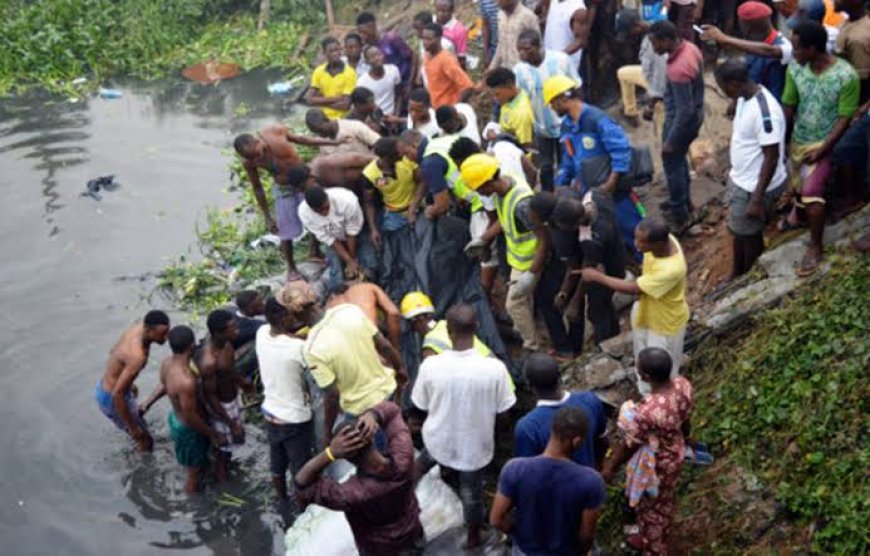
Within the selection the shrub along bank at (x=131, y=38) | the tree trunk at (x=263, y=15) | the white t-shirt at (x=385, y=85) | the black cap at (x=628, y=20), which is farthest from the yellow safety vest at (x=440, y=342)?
the tree trunk at (x=263, y=15)

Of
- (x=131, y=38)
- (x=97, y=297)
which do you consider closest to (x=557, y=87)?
(x=97, y=297)

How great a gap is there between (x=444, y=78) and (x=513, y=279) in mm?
3065

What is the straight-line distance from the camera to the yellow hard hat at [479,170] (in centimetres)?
655

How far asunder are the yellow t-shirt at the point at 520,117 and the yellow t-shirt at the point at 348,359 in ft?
8.58

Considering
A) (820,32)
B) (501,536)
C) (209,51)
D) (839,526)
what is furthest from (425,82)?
(209,51)

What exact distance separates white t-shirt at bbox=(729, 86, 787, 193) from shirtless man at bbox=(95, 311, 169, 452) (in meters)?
4.29

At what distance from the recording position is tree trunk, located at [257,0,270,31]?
16.9 m

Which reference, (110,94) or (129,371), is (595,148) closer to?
(129,371)

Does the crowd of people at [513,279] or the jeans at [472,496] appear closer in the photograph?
the crowd of people at [513,279]

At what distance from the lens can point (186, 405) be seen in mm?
6613

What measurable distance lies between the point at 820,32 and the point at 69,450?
21.3 ft

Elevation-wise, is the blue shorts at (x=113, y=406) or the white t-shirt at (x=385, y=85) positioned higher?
the white t-shirt at (x=385, y=85)

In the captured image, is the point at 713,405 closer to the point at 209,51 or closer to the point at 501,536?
the point at 501,536

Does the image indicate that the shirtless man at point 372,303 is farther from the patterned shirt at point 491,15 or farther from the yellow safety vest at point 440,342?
the patterned shirt at point 491,15
